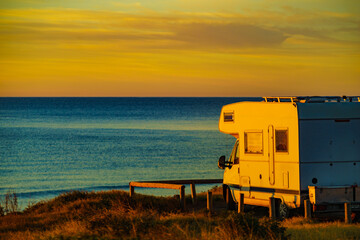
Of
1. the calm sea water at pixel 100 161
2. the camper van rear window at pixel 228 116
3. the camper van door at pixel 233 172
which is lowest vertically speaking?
the calm sea water at pixel 100 161

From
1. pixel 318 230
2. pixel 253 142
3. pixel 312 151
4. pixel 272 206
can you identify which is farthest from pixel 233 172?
pixel 318 230

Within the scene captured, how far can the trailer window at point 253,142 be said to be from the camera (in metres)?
15.8

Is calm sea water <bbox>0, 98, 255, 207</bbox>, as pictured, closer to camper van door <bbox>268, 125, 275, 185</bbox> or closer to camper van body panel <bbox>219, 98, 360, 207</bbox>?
camper van door <bbox>268, 125, 275, 185</bbox>

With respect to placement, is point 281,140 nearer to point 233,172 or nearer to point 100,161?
point 233,172

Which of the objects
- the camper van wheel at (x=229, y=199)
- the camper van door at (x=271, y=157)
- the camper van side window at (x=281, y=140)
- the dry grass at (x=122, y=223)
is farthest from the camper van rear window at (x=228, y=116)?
the dry grass at (x=122, y=223)

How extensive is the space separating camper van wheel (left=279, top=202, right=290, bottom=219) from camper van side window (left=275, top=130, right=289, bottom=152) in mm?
1402

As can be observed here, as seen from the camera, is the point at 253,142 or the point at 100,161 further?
the point at 100,161

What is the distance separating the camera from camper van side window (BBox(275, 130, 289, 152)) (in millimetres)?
15045

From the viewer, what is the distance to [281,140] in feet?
49.8

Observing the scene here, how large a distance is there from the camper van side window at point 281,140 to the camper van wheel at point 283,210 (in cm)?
140

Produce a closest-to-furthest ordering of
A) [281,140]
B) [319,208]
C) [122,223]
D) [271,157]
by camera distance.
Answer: [122,223]
[319,208]
[281,140]
[271,157]

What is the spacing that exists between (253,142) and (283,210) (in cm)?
199

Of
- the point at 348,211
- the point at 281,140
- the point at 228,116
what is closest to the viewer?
the point at 348,211

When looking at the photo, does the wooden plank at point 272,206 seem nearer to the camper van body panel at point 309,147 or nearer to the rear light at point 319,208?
the camper van body panel at point 309,147
